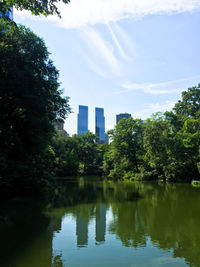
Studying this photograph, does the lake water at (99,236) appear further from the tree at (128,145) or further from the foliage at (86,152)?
the foliage at (86,152)

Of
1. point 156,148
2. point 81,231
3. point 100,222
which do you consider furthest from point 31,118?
point 156,148

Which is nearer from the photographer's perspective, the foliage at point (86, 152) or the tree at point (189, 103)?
the tree at point (189, 103)

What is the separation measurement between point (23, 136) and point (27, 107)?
255cm

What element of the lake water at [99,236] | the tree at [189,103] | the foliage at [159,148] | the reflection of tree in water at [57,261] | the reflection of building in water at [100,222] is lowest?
the reflection of building in water at [100,222]

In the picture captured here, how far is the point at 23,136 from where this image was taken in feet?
59.8

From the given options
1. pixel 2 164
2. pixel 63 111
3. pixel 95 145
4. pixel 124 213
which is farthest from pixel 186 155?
pixel 95 145

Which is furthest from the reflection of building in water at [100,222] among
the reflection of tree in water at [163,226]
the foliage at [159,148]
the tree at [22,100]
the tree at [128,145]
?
the tree at [128,145]

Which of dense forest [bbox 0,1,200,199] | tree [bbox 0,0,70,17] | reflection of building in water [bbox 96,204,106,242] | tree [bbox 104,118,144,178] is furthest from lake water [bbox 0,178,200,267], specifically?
tree [bbox 104,118,144,178]

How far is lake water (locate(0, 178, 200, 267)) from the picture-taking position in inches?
263

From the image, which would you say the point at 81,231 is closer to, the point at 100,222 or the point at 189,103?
the point at 100,222

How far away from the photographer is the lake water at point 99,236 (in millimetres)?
6676

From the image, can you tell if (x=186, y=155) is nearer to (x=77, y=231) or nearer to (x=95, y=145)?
(x=77, y=231)

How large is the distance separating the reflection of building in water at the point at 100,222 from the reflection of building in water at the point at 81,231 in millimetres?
494

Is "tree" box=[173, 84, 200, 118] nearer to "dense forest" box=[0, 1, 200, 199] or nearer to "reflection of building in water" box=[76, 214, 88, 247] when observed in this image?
"dense forest" box=[0, 1, 200, 199]
